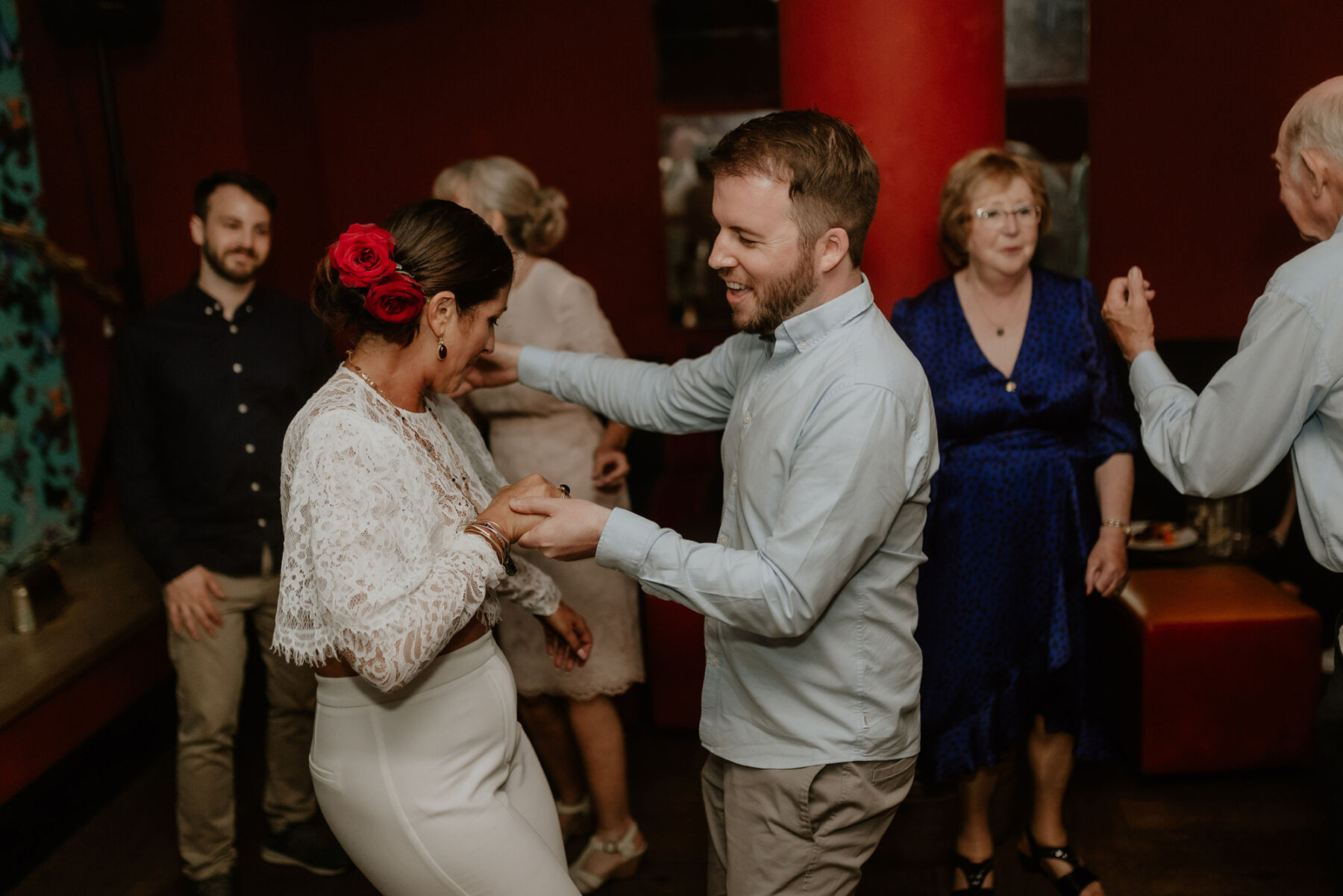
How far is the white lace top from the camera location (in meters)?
1.62

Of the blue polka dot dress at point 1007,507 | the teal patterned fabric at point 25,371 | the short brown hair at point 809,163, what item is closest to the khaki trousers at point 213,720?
the teal patterned fabric at point 25,371

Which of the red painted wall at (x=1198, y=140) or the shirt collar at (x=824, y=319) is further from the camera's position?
the red painted wall at (x=1198, y=140)

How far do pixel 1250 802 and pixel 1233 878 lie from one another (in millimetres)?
456

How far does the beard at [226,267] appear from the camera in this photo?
299 centimetres

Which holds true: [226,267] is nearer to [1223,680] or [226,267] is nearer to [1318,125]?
[1318,125]

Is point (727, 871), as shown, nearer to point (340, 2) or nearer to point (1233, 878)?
point (1233, 878)

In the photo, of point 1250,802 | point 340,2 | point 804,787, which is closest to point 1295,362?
point 804,787

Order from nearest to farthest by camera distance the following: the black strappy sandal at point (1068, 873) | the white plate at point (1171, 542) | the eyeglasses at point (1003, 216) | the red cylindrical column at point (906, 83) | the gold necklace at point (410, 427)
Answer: the gold necklace at point (410, 427) → the eyeglasses at point (1003, 216) → the red cylindrical column at point (906, 83) → the black strappy sandal at point (1068, 873) → the white plate at point (1171, 542)

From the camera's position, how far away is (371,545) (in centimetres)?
165

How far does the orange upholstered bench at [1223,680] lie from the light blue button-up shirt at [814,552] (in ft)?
5.87

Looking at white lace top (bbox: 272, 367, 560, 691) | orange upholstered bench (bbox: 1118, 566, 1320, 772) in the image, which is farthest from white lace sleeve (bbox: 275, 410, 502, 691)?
orange upholstered bench (bbox: 1118, 566, 1320, 772)

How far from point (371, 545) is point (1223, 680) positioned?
2.75m

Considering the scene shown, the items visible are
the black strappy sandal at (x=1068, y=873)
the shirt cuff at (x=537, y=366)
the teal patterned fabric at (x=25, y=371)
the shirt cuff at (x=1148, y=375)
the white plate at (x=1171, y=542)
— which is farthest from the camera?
the teal patterned fabric at (x=25, y=371)

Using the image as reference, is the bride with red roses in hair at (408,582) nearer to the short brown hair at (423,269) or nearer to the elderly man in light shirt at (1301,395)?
the short brown hair at (423,269)
